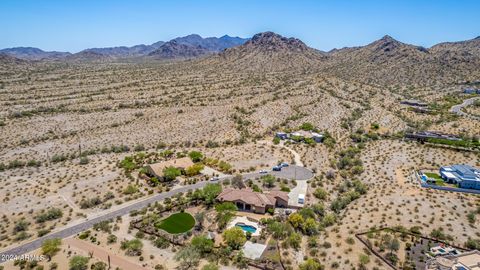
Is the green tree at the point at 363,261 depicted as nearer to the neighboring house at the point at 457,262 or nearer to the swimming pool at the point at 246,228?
the neighboring house at the point at 457,262

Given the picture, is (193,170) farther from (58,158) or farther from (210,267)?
(58,158)

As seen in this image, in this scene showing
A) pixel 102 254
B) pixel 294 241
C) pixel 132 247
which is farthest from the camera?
pixel 294 241

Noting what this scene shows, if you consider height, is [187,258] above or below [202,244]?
above

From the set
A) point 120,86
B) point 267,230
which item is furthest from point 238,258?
point 120,86

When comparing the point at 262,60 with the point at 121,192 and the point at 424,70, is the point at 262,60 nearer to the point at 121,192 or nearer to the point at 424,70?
the point at 424,70

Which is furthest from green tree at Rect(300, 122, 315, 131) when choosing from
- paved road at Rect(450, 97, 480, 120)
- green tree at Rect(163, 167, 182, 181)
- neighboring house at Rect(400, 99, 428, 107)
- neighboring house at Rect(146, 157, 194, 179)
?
paved road at Rect(450, 97, 480, 120)

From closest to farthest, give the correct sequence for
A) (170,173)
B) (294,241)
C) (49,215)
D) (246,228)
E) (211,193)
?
(294,241) → (246,228) → (49,215) → (211,193) → (170,173)

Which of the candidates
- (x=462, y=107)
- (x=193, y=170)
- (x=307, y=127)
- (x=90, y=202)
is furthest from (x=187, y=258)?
(x=462, y=107)
